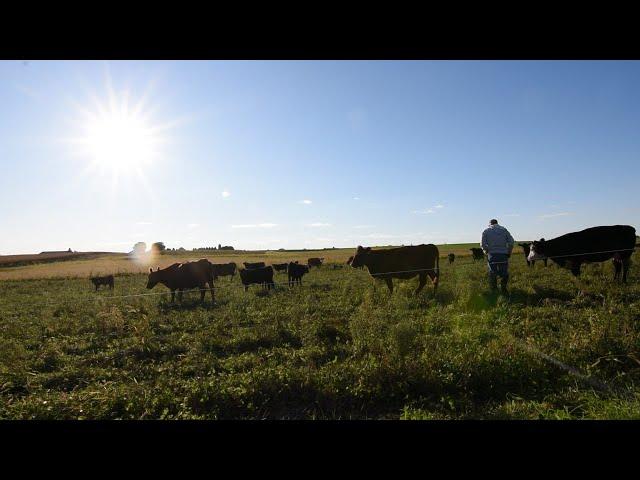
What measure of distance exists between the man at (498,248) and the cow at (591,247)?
3177 mm

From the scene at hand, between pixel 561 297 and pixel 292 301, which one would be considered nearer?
pixel 561 297

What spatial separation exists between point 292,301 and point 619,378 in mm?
9669

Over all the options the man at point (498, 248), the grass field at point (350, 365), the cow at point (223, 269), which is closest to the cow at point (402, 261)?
the man at point (498, 248)

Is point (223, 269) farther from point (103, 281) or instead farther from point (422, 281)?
point (422, 281)

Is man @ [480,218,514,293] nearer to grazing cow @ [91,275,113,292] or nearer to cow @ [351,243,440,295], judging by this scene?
cow @ [351,243,440,295]

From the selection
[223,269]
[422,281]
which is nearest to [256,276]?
[422,281]

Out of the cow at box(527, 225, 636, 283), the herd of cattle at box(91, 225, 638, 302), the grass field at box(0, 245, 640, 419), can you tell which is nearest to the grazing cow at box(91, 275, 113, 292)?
the herd of cattle at box(91, 225, 638, 302)

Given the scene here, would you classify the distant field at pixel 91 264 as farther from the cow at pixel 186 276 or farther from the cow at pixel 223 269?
the cow at pixel 186 276

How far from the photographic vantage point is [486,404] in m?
4.49

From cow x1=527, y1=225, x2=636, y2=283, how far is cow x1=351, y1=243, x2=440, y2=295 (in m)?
3.47

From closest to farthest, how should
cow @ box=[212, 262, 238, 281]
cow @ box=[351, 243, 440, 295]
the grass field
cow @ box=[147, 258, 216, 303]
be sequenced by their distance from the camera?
the grass field, cow @ box=[351, 243, 440, 295], cow @ box=[147, 258, 216, 303], cow @ box=[212, 262, 238, 281]

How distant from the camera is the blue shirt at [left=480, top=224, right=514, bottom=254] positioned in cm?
1099
